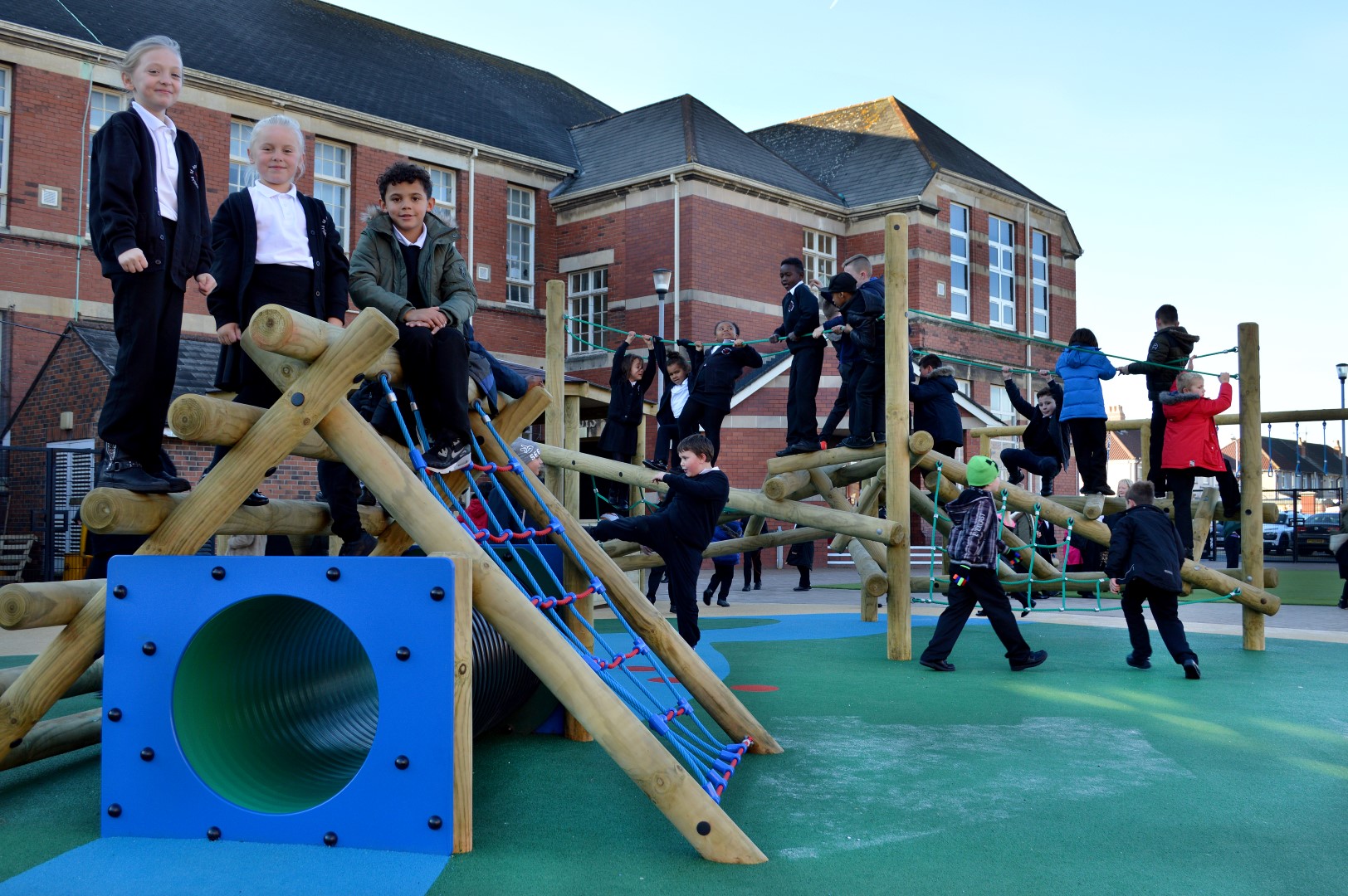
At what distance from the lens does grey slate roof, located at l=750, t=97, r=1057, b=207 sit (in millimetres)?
27062

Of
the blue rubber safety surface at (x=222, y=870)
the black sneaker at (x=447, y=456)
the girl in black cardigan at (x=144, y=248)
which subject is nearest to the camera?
the blue rubber safety surface at (x=222, y=870)

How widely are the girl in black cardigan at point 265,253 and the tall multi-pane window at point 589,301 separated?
798 inches

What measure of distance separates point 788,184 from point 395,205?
2206 cm

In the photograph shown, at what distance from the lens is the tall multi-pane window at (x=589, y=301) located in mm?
25469

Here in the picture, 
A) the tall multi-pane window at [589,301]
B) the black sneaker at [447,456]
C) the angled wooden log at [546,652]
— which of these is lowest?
the angled wooden log at [546,652]

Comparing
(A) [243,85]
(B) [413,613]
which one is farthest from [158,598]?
(A) [243,85]

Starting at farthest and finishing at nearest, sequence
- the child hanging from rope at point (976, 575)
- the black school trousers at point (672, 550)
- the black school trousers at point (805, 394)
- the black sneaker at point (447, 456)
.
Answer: the black school trousers at point (805, 394) → the child hanging from rope at point (976, 575) → the black school trousers at point (672, 550) → the black sneaker at point (447, 456)

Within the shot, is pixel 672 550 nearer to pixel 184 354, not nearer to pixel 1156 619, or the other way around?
pixel 1156 619

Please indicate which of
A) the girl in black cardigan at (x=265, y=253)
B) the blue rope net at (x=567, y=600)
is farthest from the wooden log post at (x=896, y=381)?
the girl in black cardigan at (x=265, y=253)

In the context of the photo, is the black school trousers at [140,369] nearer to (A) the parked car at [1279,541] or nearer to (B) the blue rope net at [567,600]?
(B) the blue rope net at [567,600]

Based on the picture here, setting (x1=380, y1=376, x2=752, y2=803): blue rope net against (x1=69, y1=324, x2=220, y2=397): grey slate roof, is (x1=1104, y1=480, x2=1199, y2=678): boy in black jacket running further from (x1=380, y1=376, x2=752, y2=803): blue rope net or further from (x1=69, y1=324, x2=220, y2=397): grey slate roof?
(x1=69, y1=324, x2=220, y2=397): grey slate roof

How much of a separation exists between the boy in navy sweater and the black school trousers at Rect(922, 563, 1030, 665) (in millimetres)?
2128

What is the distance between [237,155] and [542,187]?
7.05 metres

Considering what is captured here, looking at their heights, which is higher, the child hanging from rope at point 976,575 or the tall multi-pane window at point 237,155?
the tall multi-pane window at point 237,155
